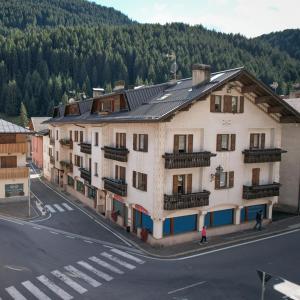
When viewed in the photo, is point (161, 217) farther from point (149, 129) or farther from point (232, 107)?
point (232, 107)

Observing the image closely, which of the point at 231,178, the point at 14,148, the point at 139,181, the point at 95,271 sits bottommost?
the point at 95,271

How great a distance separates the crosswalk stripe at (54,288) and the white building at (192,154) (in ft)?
30.1

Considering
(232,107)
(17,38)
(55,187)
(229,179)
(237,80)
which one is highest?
(17,38)

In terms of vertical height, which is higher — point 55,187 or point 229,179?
point 229,179

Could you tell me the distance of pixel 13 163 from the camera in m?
42.3

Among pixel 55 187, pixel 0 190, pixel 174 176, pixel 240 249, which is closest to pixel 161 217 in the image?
pixel 174 176

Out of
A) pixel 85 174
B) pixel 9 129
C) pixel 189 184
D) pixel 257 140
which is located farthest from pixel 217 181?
pixel 9 129

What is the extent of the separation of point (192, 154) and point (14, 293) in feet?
50.2

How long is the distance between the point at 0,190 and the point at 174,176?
2427 cm

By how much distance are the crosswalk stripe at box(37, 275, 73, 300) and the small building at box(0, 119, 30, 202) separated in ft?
74.7

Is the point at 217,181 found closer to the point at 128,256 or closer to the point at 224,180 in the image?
the point at 224,180

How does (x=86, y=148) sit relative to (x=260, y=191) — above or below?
above

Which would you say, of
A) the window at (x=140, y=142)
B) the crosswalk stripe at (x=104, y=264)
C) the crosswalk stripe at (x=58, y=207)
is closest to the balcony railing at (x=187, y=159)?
the window at (x=140, y=142)

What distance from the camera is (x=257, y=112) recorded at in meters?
31.4
